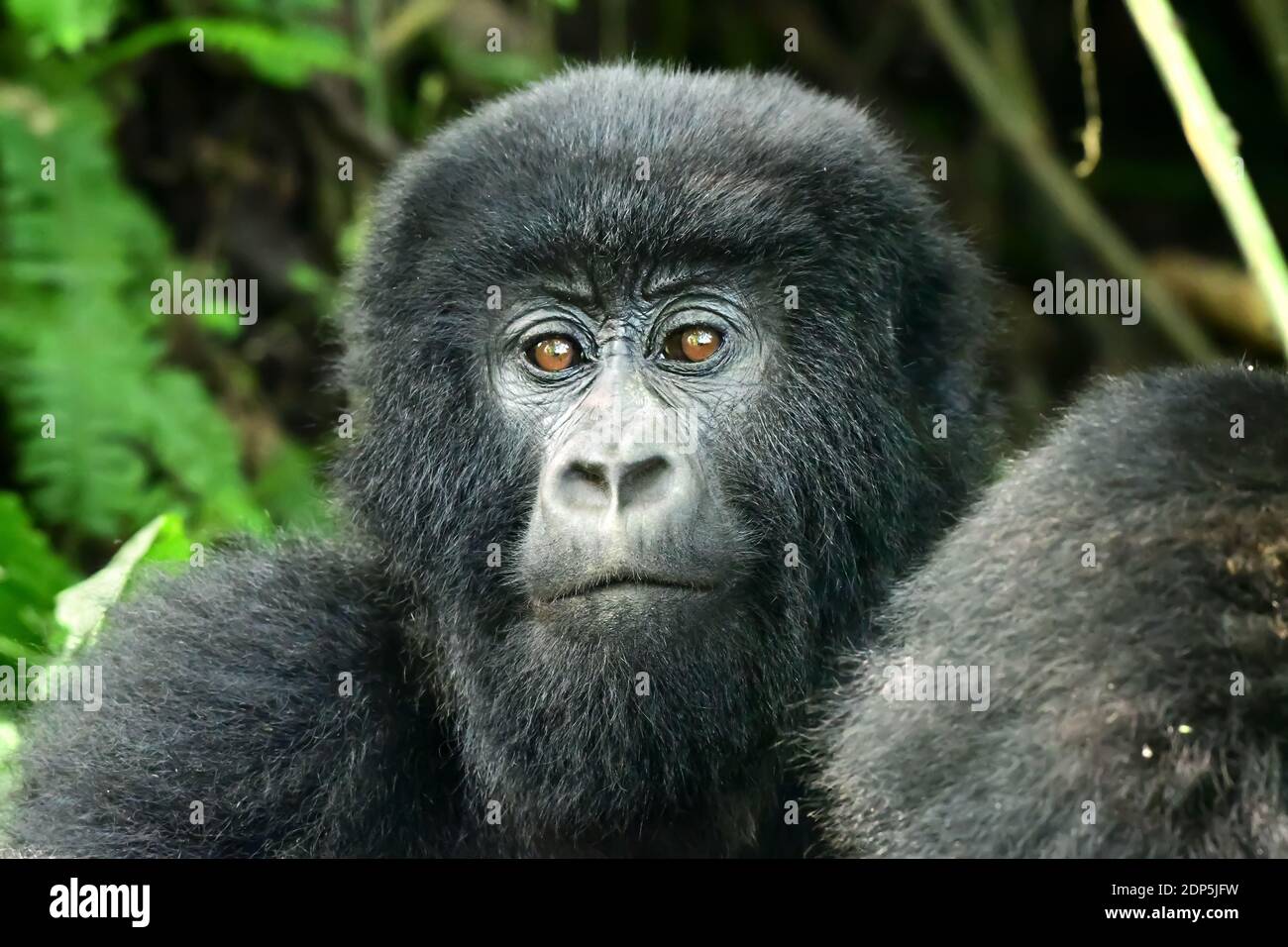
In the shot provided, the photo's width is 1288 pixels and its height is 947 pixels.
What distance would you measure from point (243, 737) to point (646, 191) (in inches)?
59.9

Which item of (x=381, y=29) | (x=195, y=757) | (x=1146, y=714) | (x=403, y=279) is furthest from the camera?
(x=381, y=29)

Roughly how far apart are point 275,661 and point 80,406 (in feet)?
7.43

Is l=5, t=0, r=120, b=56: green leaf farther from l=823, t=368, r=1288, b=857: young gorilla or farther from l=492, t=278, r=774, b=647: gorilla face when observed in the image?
l=823, t=368, r=1288, b=857: young gorilla

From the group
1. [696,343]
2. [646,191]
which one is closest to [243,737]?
[696,343]

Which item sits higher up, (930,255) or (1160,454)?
(930,255)

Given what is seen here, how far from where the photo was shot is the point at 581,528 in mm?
3398

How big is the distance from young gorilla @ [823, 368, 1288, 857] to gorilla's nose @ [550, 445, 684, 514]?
66 centimetres

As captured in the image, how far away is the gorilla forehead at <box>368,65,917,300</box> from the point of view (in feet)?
12.2

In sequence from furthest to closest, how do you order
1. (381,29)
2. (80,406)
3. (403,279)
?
(381,29)
(80,406)
(403,279)

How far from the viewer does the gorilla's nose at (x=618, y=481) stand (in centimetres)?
337

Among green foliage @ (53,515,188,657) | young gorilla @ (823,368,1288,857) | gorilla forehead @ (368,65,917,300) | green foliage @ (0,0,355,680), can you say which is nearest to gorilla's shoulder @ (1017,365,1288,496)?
young gorilla @ (823,368,1288,857)

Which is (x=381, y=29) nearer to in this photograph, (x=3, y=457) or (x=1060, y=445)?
(x=3, y=457)

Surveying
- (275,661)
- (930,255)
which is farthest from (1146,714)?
(275,661)
